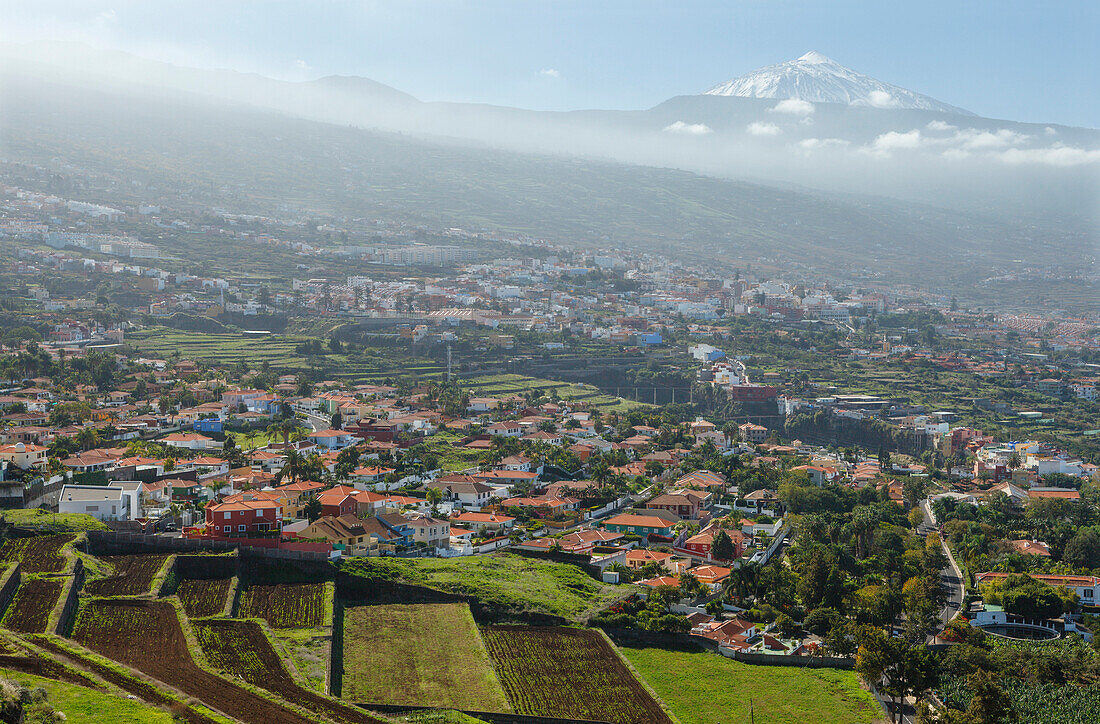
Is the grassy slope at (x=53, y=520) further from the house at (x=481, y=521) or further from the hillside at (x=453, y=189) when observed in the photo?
the hillside at (x=453, y=189)

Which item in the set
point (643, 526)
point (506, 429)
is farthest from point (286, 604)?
point (506, 429)

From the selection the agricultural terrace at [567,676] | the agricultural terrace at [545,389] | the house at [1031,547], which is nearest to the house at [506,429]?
the agricultural terrace at [545,389]

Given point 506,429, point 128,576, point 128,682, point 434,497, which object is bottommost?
point 506,429

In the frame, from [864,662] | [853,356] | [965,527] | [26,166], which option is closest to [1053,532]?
[965,527]

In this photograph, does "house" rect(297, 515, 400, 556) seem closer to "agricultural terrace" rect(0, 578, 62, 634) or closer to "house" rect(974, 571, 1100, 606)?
"agricultural terrace" rect(0, 578, 62, 634)

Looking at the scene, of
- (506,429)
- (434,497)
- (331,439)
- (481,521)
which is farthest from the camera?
(506,429)

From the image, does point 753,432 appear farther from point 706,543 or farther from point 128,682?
point 128,682

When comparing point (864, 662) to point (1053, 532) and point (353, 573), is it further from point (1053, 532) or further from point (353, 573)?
point (1053, 532)
